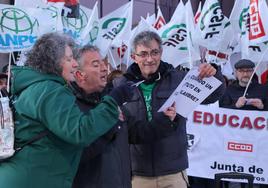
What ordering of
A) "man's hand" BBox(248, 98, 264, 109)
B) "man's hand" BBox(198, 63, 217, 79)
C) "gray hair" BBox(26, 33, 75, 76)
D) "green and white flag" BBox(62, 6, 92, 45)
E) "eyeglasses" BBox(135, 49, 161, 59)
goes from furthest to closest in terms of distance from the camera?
"green and white flag" BBox(62, 6, 92, 45) → "man's hand" BBox(248, 98, 264, 109) → "eyeglasses" BBox(135, 49, 161, 59) → "man's hand" BBox(198, 63, 217, 79) → "gray hair" BBox(26, 33, 75, 76)

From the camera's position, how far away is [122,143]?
9.50ft

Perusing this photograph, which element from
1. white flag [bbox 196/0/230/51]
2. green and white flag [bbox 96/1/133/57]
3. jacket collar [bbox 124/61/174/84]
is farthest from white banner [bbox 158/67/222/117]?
green and white flag [bbox 96/1/133/57]

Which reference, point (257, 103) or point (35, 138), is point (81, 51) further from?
point (257, 103)

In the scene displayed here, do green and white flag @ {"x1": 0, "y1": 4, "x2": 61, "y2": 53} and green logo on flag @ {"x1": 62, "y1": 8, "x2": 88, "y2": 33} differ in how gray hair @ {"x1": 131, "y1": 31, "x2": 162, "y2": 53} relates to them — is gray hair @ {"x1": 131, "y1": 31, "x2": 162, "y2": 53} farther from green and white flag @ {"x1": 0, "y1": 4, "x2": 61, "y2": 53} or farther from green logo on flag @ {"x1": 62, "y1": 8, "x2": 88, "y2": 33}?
green logo on flag @ {"x1": 62, "y1": 8, "x2": 88, "y2": 33}

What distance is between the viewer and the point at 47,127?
2.42m

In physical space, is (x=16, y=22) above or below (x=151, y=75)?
above

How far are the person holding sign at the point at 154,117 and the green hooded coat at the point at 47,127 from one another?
31.7 inches

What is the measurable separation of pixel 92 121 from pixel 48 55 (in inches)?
17.4

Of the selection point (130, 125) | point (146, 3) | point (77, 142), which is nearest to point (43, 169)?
point (77, 142)

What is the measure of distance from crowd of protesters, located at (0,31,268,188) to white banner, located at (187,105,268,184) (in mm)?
1969

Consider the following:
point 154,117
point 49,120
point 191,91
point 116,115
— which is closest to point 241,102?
point 191,91

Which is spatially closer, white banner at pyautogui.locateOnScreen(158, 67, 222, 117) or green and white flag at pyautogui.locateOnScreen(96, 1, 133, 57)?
white banner at pyautogui.locateOnScreen(158, 67, 222, 117)

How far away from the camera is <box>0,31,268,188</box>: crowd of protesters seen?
2.40 metres

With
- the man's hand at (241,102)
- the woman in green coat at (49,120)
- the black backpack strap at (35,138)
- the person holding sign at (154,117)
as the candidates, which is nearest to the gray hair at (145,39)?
the person holding sign at (154,117)
